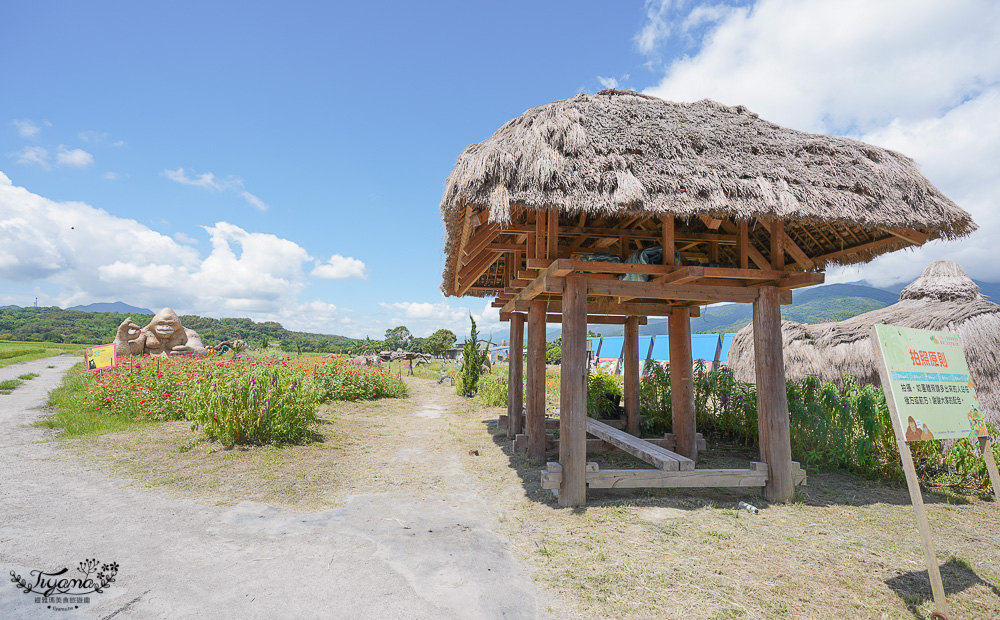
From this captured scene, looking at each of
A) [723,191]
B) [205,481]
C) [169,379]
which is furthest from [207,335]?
[723,191]

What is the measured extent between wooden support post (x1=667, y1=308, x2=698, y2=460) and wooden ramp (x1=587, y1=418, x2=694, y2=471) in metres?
1.32

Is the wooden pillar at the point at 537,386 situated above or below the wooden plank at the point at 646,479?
above

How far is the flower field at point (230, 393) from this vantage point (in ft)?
23.3

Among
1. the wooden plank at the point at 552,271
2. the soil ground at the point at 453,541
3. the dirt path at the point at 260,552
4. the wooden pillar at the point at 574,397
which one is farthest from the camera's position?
the wooden pillar at the point at 574,397

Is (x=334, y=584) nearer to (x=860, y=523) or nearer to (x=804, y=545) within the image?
(x=804, y=545)

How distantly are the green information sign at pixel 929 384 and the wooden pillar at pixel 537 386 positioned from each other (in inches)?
176

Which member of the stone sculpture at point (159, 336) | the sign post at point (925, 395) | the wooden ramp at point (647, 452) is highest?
the stone sculpture at point (159, 336)

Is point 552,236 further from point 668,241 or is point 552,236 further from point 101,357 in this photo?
point 101,357

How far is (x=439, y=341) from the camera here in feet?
173

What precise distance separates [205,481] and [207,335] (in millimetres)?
60456

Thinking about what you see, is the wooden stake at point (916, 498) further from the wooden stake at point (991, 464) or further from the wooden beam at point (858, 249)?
the wooden beam at point (858, 249)

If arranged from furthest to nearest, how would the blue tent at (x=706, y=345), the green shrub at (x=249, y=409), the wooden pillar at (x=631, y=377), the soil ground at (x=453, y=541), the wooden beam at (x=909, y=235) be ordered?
the blue tent at (x=706, y=345)
the wooden pillar at (x=631, y=377)
the green shrub at (x=249, y=409)
the wooden beam at (x=909, y=235)
the soil ground at (x=453, y=541)

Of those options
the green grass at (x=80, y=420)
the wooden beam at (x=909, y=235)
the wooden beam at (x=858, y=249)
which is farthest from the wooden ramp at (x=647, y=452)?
the green grass at (x=80, y=420)

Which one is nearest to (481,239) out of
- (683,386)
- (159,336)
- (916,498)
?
(683,386)
